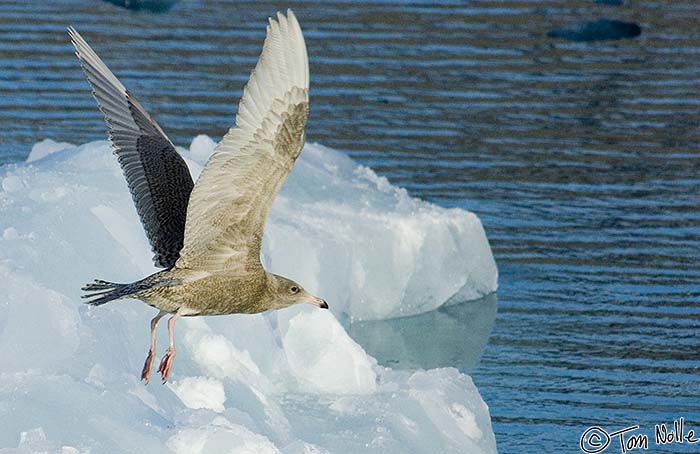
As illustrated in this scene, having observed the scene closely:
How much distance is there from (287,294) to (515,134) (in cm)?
917

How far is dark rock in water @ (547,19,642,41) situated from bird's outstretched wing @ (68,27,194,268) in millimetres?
13564

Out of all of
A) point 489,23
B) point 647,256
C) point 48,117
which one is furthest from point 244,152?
point 489,23

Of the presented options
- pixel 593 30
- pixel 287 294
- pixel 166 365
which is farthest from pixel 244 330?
pixel 593 30

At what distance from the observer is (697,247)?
41.3ft

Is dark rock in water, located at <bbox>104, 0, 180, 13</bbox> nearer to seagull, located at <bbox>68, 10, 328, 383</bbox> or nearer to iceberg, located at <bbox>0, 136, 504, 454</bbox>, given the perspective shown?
iceberg, located at <bbox>0, 136, 504, 454</bbox>

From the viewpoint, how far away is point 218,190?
6.41 m

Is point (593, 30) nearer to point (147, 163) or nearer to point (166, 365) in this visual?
point (147, 163)

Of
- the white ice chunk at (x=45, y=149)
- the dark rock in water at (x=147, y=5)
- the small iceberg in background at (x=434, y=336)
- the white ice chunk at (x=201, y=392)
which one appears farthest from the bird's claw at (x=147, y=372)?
the dark rock in water at (x=147, y=5)

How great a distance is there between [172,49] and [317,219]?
889 centimetres

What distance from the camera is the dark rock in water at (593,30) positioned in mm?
20422

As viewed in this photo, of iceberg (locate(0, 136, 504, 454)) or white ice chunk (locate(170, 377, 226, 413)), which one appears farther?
white ice chunk (locate(170, 377, 226, 413))

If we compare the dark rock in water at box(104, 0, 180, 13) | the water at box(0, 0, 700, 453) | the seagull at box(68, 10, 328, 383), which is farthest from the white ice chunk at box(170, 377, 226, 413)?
the dark rock in water at box(104, 0, 180, 13)
